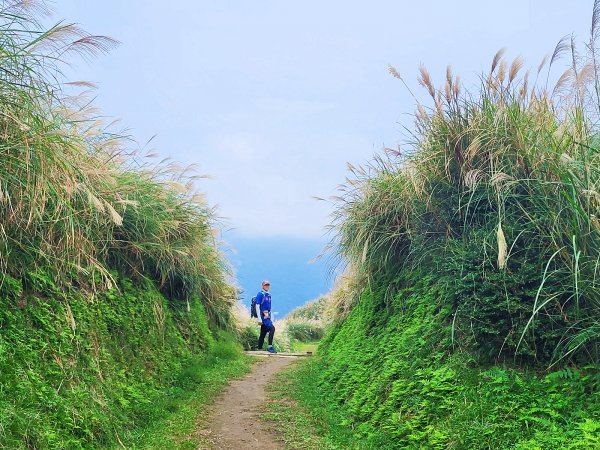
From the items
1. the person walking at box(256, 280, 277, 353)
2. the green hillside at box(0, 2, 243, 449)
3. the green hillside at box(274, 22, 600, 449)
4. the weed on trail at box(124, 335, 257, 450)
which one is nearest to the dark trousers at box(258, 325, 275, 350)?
the person walking at box(256, 280, 277, 353)

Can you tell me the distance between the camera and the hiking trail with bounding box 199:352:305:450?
637cm

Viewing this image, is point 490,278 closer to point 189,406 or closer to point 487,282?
point 487,282

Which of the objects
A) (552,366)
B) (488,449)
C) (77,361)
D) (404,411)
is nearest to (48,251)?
(77,361)

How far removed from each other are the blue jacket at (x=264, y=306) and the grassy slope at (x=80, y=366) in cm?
735

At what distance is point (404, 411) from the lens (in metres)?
5.87

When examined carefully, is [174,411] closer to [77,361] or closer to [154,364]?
[154,364]

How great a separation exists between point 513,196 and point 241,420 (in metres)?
4.68

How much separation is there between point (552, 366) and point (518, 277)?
89cm

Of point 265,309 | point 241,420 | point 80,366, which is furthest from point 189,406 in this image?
point 265,309

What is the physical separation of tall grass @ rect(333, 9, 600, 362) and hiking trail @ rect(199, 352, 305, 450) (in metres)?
2.87

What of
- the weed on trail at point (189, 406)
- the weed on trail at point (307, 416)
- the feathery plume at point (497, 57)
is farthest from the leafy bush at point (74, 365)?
the feathery plume at point (497, 57)

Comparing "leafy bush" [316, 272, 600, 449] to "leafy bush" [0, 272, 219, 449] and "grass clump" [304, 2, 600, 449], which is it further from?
"leafy bush" [0, 272, 219, 449]

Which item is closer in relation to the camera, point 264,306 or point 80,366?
point 80,366

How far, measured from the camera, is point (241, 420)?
7.51 metres
